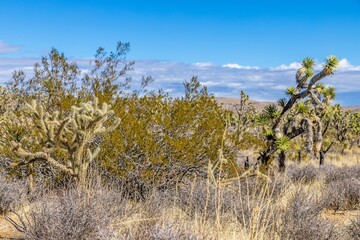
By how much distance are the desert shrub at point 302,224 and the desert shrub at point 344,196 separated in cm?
345

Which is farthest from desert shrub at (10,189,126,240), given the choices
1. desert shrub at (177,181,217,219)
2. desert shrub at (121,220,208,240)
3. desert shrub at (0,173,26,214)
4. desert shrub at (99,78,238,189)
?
desert shrub at (99,78,238,189)

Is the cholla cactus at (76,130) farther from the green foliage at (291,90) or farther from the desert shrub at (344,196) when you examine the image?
the green foliage at (291,90)

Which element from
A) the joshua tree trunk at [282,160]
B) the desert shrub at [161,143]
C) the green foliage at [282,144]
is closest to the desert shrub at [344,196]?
the green foliage at [282,144]

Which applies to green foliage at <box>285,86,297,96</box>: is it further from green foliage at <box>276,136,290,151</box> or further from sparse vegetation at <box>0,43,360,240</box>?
green foliage at <box>276,136,290,151</box>

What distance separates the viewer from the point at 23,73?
1666 centimetres

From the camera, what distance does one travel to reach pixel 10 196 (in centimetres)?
795

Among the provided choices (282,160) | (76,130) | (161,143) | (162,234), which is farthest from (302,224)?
(282,160)

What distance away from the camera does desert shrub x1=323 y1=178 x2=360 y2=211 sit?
10.2 m

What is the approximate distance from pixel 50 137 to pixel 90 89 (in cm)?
499

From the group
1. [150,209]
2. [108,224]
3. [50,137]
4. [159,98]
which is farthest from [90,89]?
[108,224]

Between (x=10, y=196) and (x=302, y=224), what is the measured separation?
4.59 m

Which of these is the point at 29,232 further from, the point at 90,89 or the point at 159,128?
the point at 90,89

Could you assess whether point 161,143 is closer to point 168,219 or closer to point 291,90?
point 168,219

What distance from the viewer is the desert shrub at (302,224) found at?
19.8 feet
